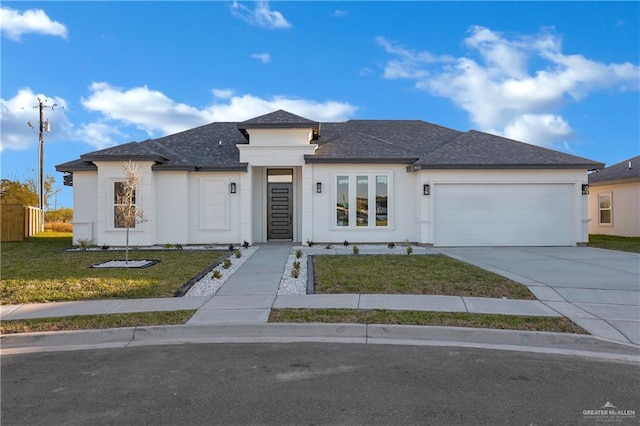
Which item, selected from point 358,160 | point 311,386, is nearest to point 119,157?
point 358,160

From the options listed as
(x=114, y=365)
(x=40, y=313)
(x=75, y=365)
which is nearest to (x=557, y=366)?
(x=114, y=365)

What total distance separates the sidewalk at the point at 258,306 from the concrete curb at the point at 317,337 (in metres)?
0.27

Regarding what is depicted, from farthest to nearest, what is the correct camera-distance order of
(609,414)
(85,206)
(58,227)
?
(58,227)
(85,206)
(609,414)

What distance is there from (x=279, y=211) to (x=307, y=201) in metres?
2.07

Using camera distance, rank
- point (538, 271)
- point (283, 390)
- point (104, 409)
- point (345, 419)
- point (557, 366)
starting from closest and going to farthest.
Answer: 1. point (345, 419)
2. point (104, 409)
3. point (283, 390)
4. point (557, 366)
5. point (538, 271)

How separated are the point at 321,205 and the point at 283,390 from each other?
509 inches

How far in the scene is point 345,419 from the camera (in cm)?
396

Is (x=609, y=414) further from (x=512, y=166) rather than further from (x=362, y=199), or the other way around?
(x=512, y=166)

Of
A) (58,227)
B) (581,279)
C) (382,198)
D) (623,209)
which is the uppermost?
(382,198)

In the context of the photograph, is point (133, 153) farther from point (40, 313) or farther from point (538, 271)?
point (538, 271)

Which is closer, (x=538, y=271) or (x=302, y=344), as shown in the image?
(x=302, y=344)

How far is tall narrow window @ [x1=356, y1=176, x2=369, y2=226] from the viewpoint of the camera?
17.4 m

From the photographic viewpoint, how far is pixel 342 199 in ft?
57.1

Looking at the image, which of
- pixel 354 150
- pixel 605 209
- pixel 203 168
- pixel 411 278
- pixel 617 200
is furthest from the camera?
pixel 605 209
